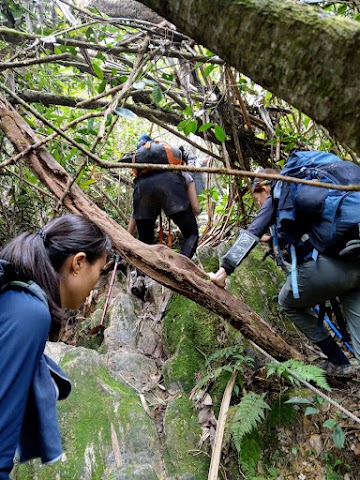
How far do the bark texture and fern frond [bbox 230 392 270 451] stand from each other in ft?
7.37

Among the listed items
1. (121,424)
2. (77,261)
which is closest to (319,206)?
(77,261)

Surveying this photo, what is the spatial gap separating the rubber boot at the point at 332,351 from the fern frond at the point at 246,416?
2.63 feet

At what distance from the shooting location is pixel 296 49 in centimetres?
85

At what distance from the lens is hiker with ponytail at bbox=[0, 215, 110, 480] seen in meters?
1.26

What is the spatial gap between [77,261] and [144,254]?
1.26 metres

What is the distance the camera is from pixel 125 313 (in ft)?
14.4

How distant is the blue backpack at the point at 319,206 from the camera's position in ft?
8.32

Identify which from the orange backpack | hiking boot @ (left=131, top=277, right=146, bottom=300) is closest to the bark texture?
the orange backpack

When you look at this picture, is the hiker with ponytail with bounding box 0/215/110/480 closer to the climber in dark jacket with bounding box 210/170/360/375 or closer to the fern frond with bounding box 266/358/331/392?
the climber in dark jacket with bounding box 210/170/360/375

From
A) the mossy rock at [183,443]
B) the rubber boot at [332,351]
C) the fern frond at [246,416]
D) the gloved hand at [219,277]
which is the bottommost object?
the mossy rock at [183,443]

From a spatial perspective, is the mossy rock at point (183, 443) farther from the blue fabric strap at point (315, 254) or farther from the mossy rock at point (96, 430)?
the blue fabric strap at point (315, 254)

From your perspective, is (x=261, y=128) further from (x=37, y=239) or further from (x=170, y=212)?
(x=37, y=239)

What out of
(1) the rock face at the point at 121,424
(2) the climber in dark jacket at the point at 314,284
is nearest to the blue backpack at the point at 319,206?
(2) the climber in dark jacket at the point at 314,284

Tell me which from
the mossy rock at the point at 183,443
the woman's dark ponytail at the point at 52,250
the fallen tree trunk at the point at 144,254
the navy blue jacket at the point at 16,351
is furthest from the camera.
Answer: the fallen tree trunk at the point at 144,254
